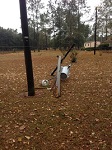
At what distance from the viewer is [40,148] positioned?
305 centimetres

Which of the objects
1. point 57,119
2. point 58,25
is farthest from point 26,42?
point 58,25

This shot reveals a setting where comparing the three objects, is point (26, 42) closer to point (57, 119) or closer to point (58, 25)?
point (57, 119)

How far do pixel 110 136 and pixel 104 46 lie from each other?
35.3 meters

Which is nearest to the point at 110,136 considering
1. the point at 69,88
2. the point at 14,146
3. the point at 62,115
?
the point at 62,115

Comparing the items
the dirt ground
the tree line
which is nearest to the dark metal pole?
the dirt ground

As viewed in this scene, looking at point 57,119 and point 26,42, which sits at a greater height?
point 26,42

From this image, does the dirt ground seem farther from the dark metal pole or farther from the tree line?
the tree line

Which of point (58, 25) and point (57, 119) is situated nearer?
point (57, 119)

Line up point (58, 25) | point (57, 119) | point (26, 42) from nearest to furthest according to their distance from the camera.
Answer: point (57, 119)
point (26, 42)
point (58, 25)

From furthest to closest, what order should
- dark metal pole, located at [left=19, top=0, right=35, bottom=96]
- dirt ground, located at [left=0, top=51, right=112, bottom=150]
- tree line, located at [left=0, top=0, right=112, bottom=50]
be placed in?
tree line, located at [left=0, top=0, right=112, bottom=50] < dark metal pole, located at [left=19, top=0, right=35, bottom=96] < dirt ground, located at [left=0, top=51, right=112, bottom=150]

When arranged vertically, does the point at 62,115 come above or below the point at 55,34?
below

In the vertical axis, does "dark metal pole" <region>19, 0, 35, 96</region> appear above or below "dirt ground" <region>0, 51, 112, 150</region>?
above

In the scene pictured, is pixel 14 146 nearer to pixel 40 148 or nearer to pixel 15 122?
pixel 40 148

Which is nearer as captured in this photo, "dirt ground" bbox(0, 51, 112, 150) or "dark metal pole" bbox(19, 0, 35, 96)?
"dirt ground" bbox(0, 51, 112, 150)
